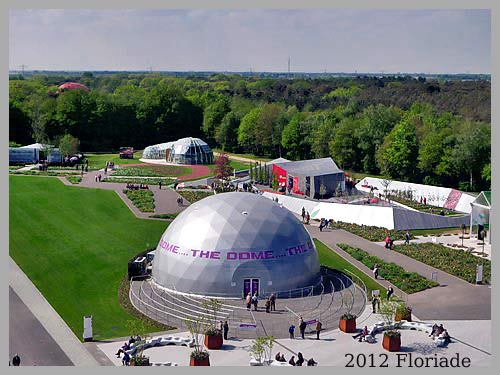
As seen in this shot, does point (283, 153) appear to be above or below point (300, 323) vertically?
above

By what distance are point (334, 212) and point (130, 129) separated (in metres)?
70.4

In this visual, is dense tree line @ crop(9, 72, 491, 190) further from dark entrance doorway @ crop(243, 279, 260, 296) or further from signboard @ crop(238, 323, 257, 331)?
signboard @ crop(238, 323, 257, 331)

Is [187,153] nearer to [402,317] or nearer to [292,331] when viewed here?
[402,317]

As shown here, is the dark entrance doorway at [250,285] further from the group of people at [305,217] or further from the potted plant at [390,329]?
the group of people at [305,217]

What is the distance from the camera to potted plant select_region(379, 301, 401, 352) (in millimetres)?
38031

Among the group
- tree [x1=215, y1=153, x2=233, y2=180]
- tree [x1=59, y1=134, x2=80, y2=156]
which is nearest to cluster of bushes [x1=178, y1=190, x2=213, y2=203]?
tree [x1=215, y1=153, x2=233, y2=180]

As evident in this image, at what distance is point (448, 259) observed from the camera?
56.6m

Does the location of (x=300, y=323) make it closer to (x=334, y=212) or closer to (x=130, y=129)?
(x=334, y=212)

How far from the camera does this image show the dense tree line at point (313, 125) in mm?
93438

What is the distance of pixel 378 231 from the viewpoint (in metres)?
66.4

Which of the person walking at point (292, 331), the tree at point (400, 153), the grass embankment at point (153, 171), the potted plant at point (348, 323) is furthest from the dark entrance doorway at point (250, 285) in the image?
the tree at point (400, 153)

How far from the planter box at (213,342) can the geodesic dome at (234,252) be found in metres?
6.81

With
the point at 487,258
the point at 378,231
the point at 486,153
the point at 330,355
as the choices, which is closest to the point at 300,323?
the point at 330,355

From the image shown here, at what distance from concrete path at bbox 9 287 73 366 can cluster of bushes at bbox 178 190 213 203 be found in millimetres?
36303
